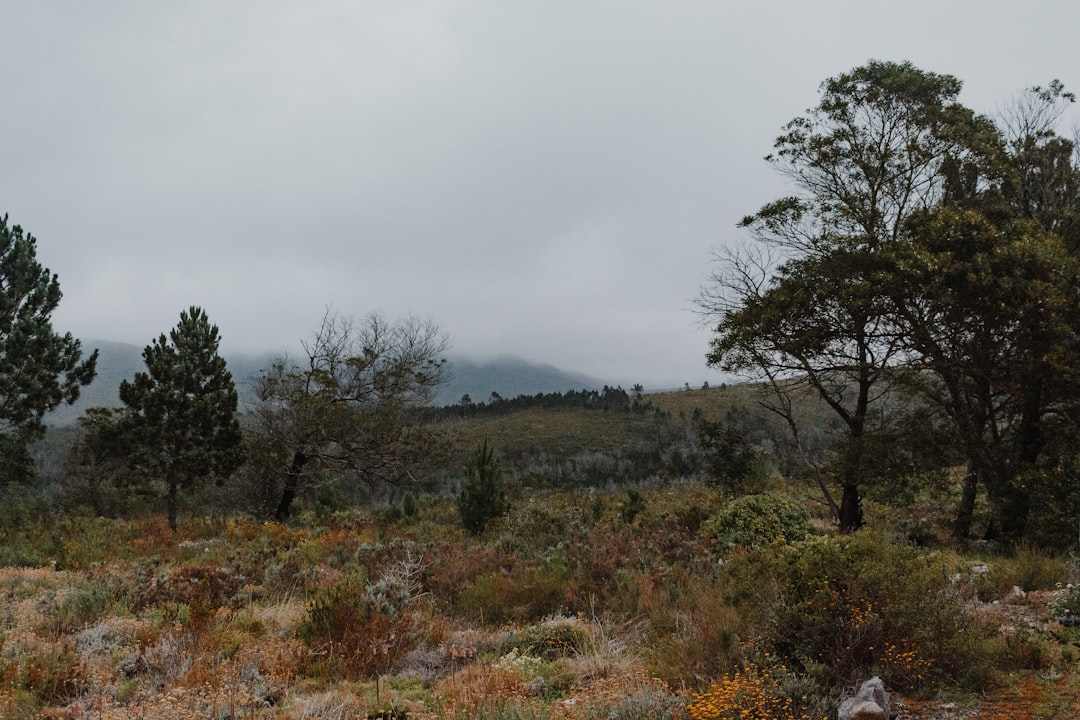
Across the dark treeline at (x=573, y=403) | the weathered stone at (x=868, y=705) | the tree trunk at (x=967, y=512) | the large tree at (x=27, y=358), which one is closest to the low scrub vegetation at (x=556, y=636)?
the weathered stone at (x=868, y=705)

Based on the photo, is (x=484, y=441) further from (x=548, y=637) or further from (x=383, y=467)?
(x=548, y=637)

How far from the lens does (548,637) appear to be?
238 inches

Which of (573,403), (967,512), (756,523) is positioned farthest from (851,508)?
(573,403)

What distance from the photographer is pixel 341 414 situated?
21156 millimetres

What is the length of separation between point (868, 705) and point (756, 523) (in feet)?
25.2

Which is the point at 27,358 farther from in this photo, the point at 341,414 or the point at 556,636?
the point at 556,636

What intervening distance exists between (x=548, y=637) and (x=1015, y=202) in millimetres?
14497

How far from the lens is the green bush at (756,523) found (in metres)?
10.6

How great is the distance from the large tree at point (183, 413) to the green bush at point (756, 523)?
14.9 m

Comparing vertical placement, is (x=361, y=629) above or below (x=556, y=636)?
above

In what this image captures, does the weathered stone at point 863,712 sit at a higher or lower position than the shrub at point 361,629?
higher

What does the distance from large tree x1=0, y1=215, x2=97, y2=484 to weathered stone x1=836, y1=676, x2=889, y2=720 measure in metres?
21.5

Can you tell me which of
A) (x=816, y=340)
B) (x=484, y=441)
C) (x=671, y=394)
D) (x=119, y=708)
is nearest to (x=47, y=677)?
(x=119, y=708)

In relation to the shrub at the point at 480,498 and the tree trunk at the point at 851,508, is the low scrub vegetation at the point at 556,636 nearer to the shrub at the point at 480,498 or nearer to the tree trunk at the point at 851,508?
the tree trunk at the point at 851,508
